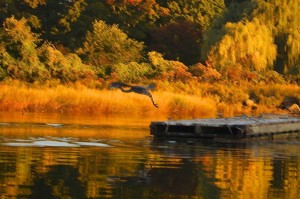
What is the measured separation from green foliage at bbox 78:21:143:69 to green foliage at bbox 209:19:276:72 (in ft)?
23.3

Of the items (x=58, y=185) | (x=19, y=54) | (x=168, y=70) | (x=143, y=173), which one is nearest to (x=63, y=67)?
(x=19, y=54)

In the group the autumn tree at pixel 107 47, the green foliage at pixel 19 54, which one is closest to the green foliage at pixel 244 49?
the autumn tree at pixel 107 47

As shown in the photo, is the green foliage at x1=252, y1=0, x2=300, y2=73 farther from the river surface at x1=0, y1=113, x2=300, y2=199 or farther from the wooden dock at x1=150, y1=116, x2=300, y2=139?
the river surface at x1=0, y1=113, x2=300, y2=199

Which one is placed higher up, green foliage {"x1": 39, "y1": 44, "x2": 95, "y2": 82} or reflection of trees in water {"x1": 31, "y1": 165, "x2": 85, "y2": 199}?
green foliage {"x1": 39, "y1": 44, "x2": 95, "y2": 82}

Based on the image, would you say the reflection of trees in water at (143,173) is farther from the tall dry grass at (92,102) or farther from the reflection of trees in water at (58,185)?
the tall dry grass at (92,102)

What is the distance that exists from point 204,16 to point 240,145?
179ft

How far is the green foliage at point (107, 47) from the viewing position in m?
67.8

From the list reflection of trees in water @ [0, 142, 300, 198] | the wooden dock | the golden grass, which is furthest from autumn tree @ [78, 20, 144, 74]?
reflection of trees in water @ [0, 142, 300, 198]

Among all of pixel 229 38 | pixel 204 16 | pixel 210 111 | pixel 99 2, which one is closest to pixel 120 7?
pixel 99 2

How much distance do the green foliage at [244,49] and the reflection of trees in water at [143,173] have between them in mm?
40863

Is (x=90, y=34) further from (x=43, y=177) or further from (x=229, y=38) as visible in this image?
(x=43, y=177)

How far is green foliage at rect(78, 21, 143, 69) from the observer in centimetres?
6776

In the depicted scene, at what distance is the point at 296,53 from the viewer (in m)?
66.5

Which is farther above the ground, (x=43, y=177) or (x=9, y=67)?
(x=9, y=67)
